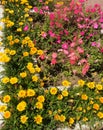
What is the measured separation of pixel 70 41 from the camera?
6.73 m

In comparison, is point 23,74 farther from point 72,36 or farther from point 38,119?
point 72,36

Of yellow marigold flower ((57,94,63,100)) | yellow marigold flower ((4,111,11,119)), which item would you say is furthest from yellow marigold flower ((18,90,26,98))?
yellow marigold flower ((57,94,63,100))

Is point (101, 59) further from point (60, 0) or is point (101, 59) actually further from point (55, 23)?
point (60, 0)

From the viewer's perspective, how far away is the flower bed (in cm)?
492

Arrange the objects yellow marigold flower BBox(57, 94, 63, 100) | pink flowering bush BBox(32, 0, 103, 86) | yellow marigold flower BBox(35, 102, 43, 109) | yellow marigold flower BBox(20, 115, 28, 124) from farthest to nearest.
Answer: pink flowering bush BBox(32, 0, 103, 86), yellow marigold flower BBox(57, 94, 63, 100), yellow marigold flower BBox(35, 102, 43, 109), yellow marigold flower BBox(20, 115, 28, 124)

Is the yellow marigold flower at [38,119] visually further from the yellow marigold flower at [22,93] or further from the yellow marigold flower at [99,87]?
the yellow marigold flower at [99,87]

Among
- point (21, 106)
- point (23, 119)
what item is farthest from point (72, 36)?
point (23, 119)

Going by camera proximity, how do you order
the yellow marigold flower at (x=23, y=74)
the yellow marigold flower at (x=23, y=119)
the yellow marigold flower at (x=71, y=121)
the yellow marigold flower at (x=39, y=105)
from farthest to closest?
the yellow marigold flower at (x=23, y=74), the yellow marigold flower at (x=71, y=121), the yellow marigold flower at (x=39, y=105), the yellow marigold flower at (x=23, y=119)

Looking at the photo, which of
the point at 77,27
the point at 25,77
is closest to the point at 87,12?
the point at 77,27

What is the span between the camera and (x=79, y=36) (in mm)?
6609

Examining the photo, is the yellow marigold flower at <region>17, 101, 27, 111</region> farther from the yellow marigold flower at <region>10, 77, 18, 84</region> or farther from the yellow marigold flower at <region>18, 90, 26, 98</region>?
the yellow marigold flower at <region>10, 77, 18, 84</region>

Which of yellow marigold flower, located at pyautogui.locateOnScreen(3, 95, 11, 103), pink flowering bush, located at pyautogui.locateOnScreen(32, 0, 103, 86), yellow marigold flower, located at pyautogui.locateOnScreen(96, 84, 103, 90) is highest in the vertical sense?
pink flowering bush, located at pyautogui.locateOnScreen(32, 0, 103, 86)

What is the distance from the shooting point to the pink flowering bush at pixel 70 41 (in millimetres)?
6035

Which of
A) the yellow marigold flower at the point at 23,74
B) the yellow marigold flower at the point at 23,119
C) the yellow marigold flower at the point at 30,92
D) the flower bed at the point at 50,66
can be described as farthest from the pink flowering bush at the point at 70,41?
the yellow marigold flower at the point at 23,119
